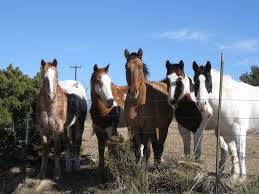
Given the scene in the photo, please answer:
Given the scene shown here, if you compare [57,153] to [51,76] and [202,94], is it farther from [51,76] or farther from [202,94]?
[202,94]

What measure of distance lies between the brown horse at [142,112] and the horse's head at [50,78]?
1440 millimetres

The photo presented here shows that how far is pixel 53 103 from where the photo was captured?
9.26 m

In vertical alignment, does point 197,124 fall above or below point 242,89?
below

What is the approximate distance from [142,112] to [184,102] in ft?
2.79

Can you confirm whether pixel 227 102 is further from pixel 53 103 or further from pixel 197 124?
pixel 53 103

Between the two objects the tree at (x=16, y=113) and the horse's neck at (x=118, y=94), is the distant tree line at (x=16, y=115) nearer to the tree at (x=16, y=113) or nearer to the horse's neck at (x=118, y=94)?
the tree at (x=16, y=113)

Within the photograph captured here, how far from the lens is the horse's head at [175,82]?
876cm

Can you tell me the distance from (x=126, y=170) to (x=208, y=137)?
9646mm

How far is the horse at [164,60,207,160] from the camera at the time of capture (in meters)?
8.80

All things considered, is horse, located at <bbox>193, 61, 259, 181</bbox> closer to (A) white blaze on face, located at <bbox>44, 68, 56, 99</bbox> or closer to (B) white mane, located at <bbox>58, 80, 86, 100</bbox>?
(A) white blaze on face, located at <bbox>44, 68, 56, 99</bbox>

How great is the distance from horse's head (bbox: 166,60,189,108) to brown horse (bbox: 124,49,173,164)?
475 millimetres

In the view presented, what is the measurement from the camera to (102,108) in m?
9.45

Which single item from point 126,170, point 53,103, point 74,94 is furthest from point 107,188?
point 74,94

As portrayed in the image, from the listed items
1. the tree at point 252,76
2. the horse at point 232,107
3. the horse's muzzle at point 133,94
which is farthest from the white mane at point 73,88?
the tree at point 252,76
